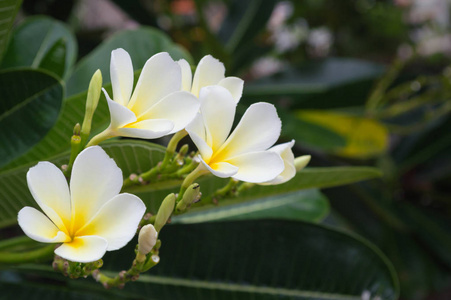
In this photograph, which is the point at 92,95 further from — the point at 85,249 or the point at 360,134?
the point at 360,134

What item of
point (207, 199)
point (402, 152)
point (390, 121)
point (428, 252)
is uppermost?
point (207, 199)

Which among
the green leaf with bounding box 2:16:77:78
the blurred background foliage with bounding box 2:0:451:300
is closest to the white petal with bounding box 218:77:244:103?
the green leaf with bounding box 2:16:77:78

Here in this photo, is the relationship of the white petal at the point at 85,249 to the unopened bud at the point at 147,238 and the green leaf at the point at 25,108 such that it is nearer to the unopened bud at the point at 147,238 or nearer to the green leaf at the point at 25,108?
the unopened bud at the point at 147,238

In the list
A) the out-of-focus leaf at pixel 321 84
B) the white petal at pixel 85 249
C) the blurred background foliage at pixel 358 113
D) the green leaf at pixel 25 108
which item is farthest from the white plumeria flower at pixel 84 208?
the out-of-focus leaf at pixel 321 84

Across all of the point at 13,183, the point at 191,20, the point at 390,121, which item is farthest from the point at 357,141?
the point at 13,183

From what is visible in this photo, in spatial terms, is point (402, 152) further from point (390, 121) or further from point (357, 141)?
point (357, 141)

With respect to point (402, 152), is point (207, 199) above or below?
above

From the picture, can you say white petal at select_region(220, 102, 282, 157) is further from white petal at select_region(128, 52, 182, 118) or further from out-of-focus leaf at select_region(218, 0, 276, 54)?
out-of-focus leaf at select_region(218, 0, 276, 54)
